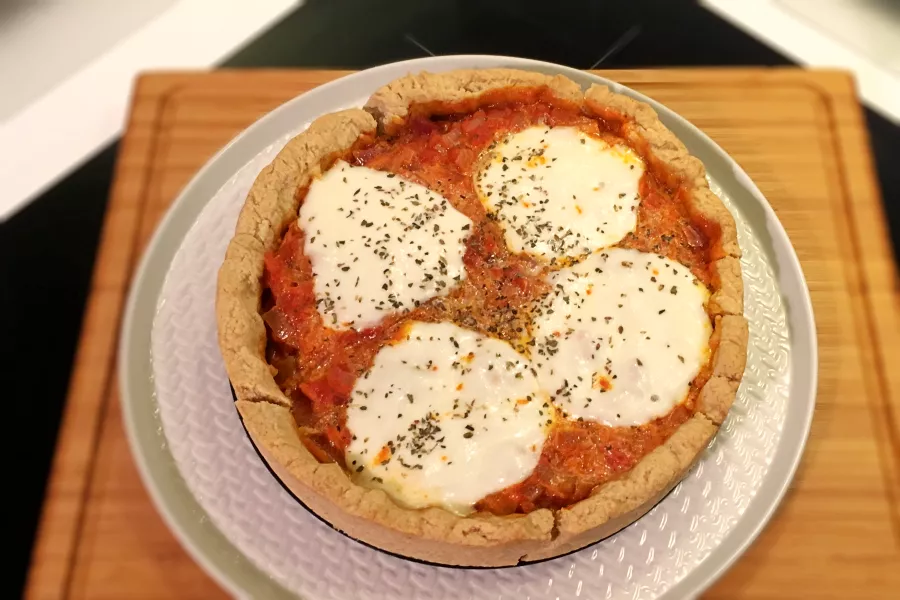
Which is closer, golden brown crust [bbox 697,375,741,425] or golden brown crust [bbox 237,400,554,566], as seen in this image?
golden brown crust [bbox 237,400,554,566]

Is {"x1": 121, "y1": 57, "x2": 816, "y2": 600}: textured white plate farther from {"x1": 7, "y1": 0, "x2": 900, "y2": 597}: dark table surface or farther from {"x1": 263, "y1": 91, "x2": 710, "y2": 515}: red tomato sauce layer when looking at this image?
{"x1": 7, "y1": 0, "x2": 900, "y2": 597}: dark table surface

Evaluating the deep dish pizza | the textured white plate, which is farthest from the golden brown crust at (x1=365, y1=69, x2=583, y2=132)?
the textured white plate

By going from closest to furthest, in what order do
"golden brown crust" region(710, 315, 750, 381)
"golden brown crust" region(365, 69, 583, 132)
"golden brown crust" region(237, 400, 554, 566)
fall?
"golden brown crust" region(237, 400, 554, 566) → "golden brown crust" region(710, 315, 750, 381) → "golden brown crust" region(365, 69, 583, 132)

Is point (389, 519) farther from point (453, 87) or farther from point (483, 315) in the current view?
point (453, 87)

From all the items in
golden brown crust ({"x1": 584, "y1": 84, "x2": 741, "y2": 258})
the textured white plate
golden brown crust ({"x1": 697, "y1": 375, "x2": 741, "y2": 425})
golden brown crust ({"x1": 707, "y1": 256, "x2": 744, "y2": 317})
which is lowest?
the textured white plate

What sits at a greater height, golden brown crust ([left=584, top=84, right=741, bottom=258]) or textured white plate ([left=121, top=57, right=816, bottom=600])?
golden brown crust ([left=584, top=84, right=741, bottom=258])

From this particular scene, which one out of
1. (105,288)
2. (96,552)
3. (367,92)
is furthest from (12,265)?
(367,92)
